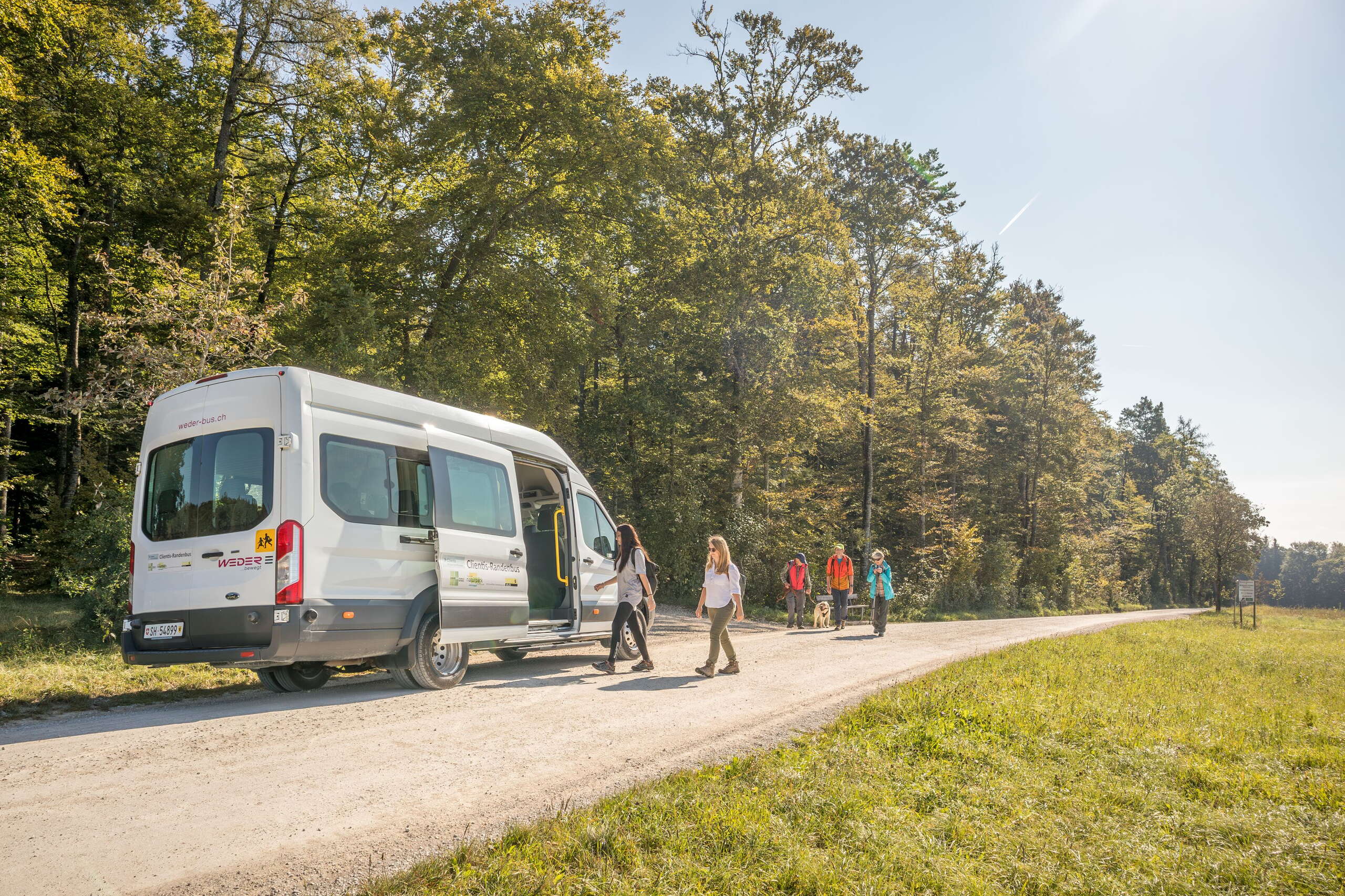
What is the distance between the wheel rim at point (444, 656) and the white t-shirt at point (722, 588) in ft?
10.0

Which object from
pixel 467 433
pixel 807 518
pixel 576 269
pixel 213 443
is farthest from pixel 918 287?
pixel 213 443

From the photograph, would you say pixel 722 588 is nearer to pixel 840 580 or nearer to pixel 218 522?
pixel 218 522

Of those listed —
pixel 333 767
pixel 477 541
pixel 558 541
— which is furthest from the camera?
pixel 558 541

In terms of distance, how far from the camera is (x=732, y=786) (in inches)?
195

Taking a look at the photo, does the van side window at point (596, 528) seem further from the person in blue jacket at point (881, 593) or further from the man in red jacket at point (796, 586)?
the man in red jacket at point (796, 586)

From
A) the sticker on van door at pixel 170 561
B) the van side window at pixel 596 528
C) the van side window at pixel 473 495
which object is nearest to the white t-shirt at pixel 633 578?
the van side window at pixel 596 528

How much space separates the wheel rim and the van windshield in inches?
89.8

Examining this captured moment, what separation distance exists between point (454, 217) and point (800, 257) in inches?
400

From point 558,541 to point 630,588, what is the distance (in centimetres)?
156

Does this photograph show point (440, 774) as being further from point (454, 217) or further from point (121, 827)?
point (454, 217)

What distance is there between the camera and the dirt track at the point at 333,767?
3.64 metres

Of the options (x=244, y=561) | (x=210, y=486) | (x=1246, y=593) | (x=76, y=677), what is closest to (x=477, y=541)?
(x=244, y=561)

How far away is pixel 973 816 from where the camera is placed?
4.76 meters

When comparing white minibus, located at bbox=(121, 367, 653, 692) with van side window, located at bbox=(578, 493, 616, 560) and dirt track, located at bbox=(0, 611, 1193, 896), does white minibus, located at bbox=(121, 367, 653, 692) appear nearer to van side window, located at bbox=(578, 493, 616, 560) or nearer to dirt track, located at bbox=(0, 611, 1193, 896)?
dirt track, located at bbox=(0, 611, 1193, 896)
